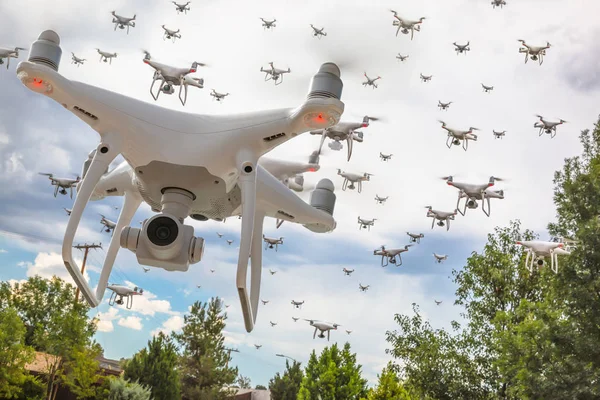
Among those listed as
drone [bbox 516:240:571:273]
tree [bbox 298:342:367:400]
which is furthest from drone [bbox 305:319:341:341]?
drone [bbox 516:240:571:273]

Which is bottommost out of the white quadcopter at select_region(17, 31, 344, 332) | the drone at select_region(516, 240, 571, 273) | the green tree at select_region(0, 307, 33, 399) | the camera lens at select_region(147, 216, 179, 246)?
the green tree at select_region(0, 307, 33, 399)

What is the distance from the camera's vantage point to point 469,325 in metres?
25.2

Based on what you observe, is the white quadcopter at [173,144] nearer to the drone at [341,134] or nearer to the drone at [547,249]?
the drone at [341,134]

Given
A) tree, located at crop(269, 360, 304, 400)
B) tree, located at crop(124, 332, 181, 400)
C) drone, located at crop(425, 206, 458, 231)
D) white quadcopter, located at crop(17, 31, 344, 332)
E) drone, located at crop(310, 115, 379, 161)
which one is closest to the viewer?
white quadcopter, located at crop(17, 31, 344, 332)

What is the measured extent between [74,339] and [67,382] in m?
2.14

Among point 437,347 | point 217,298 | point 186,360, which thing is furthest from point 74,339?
point 437,347

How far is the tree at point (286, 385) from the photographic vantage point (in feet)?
134

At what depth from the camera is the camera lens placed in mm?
9109

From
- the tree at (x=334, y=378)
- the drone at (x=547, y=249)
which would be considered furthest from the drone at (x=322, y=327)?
the drone at (x=547, y=249)

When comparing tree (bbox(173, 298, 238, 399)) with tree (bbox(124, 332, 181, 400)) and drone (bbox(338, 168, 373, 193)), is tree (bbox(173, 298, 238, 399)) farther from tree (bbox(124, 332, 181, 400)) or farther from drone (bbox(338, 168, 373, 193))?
drone (bbox(338, 168, 373, 193))

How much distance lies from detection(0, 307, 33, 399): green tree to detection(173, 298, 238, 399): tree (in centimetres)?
877

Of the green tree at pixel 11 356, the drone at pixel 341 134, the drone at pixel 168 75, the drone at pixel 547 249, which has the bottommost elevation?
the green tree at pixel 11 356

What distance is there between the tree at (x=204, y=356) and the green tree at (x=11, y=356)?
28.8ft

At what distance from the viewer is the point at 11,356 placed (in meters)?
29.1
